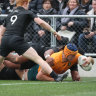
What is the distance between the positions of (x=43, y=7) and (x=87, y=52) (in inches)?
89.0

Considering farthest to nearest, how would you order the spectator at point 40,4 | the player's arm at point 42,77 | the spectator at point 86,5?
the spectator at point 40,4 → the spectator at point 86,5 → the player's arm at point 42,77

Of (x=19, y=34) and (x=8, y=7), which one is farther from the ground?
(x=19, y=34)

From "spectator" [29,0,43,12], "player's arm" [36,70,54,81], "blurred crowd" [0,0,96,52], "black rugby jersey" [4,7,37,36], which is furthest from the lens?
"spectator" [29,0,43,12]

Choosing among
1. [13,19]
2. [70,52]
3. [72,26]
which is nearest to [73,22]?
[72,26]

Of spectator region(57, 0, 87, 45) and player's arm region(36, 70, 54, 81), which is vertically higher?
spectator region(57, 0, 87, 45)

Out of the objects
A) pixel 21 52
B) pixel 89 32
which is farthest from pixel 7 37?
pixel 89 32

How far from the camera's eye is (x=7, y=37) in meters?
10.5

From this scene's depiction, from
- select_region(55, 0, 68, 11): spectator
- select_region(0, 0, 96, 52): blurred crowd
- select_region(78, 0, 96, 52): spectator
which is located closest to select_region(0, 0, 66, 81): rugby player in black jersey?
select_region(0, 0, 96, 52): blurred crowd

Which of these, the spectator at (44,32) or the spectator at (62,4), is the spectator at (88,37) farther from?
the spectator at (62,4)

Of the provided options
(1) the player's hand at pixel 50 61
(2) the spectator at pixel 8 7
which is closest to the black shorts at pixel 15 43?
(1) the player's hand at pixel 50 61

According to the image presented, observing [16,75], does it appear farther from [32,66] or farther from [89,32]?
[89,32]

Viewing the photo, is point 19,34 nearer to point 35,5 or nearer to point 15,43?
point 15,43

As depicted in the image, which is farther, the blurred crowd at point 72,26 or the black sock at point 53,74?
the blurred crowd at point 72,26

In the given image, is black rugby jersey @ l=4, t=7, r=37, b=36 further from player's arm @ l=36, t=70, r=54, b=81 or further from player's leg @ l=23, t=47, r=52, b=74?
player's arm @ l=36, t=70, r=54, b=81
